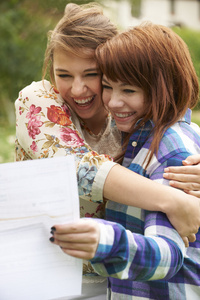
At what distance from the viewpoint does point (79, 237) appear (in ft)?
3.66

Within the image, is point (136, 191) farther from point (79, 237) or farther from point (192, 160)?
point (79, 237)

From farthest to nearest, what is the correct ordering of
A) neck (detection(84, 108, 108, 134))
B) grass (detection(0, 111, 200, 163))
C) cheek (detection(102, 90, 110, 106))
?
1. grass (detection(0, 111, 200, 163))
2. neck (detection(84, 108, 108, 134))
3. cheek (detection(102, 90, 110, 106))

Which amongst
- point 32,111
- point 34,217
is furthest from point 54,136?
point 34,217

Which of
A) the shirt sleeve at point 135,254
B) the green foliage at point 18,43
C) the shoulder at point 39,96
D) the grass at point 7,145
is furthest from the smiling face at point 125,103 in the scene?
the green foliage at point 18,43

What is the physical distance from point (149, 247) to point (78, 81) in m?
0.82

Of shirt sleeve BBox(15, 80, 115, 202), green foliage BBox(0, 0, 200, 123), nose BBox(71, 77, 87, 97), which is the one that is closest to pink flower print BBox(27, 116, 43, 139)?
shirt sleeve BBox(15, 80, 115, 202)

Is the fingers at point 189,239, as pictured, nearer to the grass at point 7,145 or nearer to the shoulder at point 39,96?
the shoulder at point 39,96

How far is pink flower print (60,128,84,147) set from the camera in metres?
1.68

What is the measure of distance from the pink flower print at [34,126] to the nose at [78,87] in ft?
0.60

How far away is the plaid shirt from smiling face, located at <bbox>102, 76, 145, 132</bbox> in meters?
0.07

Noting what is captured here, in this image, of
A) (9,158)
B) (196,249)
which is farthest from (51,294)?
(9,158)

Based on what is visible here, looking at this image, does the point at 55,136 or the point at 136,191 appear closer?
the point at 136,191

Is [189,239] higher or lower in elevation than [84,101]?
lower

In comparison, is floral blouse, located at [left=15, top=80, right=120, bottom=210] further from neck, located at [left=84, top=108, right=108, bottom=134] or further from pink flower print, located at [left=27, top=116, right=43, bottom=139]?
neck, located at [left=84, top=108, right=108, bottom=134]
